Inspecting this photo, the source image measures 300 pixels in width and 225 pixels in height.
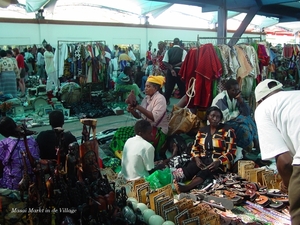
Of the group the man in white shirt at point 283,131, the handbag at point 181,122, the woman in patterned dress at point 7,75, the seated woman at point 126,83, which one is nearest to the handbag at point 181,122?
the handbag at point 181,122

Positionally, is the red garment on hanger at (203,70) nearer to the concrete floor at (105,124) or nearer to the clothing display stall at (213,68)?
the clothing display stall at (213,68)

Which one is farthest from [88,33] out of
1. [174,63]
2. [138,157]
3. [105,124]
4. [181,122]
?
[138,157]

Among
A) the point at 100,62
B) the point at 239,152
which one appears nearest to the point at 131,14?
the point at 100,62

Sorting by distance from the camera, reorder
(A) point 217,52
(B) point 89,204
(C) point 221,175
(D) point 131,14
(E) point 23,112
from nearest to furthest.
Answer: (B) point 89,204
(C) point 221,175
(A) point 217,52
(E) point 23,112
(D) point 131,14

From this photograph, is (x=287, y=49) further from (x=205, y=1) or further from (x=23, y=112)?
(x=23, y=112)

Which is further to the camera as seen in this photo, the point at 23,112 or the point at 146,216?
the point at 23,112

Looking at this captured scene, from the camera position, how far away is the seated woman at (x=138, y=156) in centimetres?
335

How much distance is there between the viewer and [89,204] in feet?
7.00

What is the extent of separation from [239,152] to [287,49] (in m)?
8.17

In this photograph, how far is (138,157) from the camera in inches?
131

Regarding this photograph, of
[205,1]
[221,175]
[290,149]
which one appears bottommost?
[221,175]

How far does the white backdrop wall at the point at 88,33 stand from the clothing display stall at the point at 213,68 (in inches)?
355

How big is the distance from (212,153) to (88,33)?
11.3 meters

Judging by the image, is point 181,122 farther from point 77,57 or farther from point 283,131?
point 77,57
